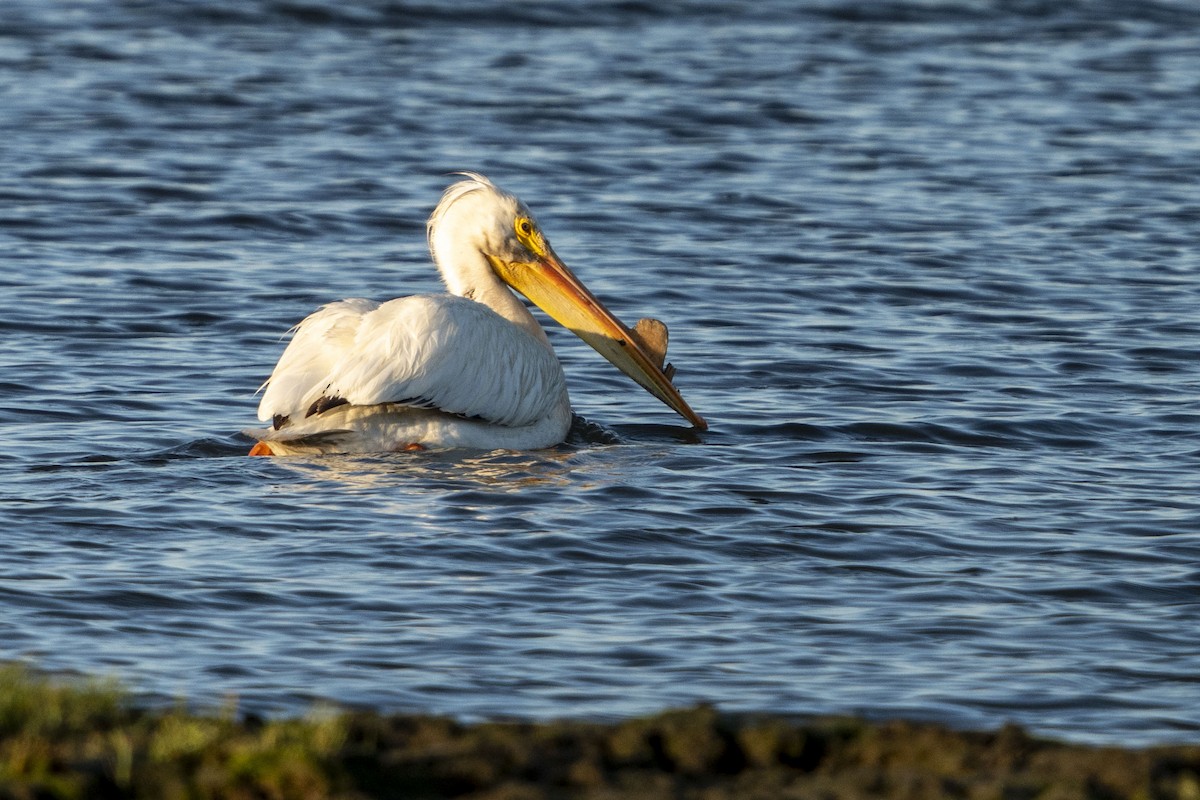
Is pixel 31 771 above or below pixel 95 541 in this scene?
above

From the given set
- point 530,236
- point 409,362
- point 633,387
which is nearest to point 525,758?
point 409,362

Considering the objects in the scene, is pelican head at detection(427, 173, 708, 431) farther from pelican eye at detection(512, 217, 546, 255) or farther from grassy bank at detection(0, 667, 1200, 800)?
grassy bank at detection(0, 667, 1200, 800)

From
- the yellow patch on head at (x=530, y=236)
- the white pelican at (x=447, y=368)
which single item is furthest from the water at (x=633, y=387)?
the yellow patch on head at (x=530, y=236)

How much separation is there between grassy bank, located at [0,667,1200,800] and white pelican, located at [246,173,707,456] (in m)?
3.26

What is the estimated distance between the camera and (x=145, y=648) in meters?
5.68

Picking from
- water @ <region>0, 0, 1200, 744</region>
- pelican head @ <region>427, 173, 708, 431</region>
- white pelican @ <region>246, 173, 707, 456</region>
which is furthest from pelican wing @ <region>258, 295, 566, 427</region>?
pelican head @ <region>427, 173, 708, 431</region>

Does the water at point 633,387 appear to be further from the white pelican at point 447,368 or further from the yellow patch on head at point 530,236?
the yellow patch on head at point 530,236

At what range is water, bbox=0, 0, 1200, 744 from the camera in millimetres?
5781

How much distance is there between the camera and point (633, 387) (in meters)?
10.2

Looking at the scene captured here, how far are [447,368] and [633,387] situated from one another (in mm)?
2427

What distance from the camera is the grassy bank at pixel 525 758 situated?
12.7 feet

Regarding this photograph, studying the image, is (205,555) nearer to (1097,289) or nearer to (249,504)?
(249,504)

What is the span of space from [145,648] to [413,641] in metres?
0.75

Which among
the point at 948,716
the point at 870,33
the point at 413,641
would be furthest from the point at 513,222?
the point at 870,33
